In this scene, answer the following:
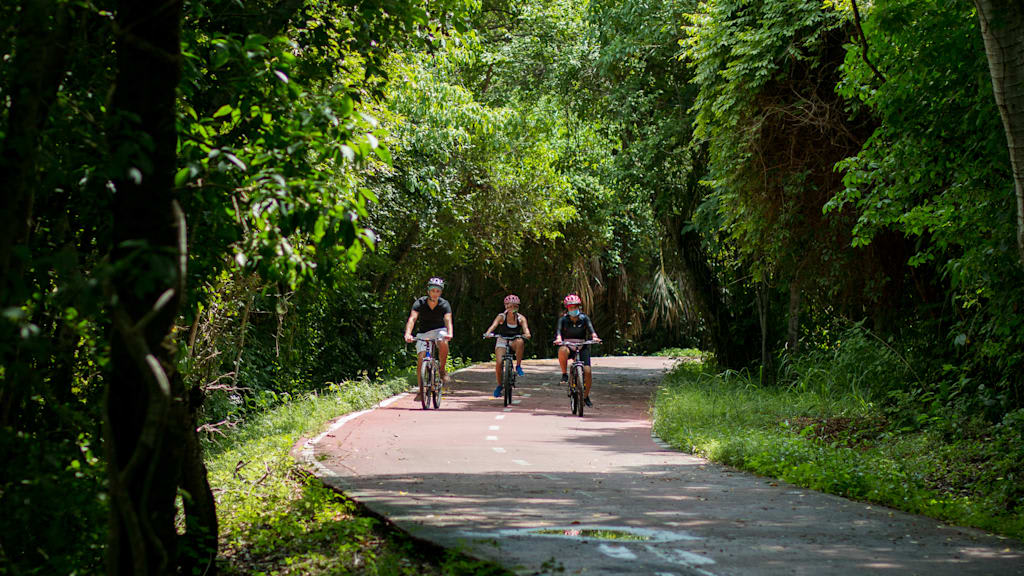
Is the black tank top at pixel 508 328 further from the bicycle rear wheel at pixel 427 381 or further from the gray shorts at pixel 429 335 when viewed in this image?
the bicycle rear wheel at pixel 427 381

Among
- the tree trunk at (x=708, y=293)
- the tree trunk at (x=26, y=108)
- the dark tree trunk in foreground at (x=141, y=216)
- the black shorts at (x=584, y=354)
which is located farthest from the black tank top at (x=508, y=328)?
the tree trunk at (x=26, y=108)

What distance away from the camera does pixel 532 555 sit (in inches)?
260

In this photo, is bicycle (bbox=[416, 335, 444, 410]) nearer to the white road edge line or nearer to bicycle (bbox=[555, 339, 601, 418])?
the white road edge line

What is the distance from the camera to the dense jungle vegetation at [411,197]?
4.53m

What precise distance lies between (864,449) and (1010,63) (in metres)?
5.72

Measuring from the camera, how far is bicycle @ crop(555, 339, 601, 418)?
17.4 meters

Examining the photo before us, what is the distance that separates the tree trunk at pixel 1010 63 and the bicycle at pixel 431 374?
11128mm

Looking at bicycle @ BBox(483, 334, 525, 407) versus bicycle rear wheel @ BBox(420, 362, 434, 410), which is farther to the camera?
bicycle @ BBox(483, 334, 525, 407)

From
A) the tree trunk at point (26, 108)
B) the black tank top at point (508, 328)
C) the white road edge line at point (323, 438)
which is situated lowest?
the white road edge line at point (323, 438)

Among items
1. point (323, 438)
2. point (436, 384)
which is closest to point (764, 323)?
point (436, 384)

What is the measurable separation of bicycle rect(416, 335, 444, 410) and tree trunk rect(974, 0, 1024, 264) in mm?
11128

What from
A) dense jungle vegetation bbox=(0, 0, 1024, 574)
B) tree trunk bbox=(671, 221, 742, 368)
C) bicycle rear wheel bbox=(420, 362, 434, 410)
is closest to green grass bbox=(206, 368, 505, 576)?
dense jungle vegetation bbox=(0, 0, 1024, 574)

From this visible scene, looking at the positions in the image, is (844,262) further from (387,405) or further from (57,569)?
(57,569)

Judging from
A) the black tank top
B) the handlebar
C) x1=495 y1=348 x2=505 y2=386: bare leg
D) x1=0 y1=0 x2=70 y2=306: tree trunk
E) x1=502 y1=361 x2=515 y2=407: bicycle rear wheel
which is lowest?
x1=502 y1=361 x2=515 y2=407: bicycle rear wheel
